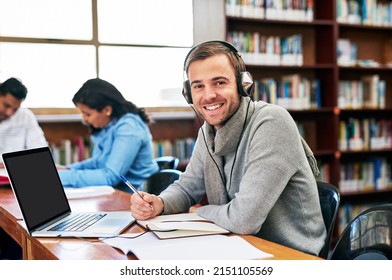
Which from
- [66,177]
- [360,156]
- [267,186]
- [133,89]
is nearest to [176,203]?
[267,186]

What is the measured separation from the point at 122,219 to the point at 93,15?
1.97m

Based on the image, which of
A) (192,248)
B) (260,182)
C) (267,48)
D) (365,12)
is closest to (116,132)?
(260,182)

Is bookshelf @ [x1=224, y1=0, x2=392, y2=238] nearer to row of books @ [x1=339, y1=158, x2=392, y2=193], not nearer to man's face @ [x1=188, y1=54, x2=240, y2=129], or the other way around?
row of books @ [x1=339, y1=158, x2=392, y2=193]

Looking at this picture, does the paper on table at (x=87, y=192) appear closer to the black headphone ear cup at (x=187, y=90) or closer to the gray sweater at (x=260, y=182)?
the gray sweater at (x=260, y=182)

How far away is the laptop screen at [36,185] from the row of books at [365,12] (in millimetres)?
2577

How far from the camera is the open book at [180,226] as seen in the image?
1073 mm

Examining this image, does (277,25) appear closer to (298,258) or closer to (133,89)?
(133,89)

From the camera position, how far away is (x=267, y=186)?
1135mm

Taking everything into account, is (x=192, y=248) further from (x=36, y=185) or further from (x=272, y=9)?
(x=272, y=9)

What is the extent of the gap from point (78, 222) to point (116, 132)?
0.90m

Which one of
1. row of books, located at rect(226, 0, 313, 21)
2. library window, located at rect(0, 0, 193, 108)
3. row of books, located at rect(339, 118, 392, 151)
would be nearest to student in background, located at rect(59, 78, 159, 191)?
library window, located at rect(0, 0, 193, 108)

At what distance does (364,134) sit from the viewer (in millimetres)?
3432

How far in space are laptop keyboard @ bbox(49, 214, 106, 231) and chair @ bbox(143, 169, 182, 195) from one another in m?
0.42

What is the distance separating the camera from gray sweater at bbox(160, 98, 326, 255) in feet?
3.72
